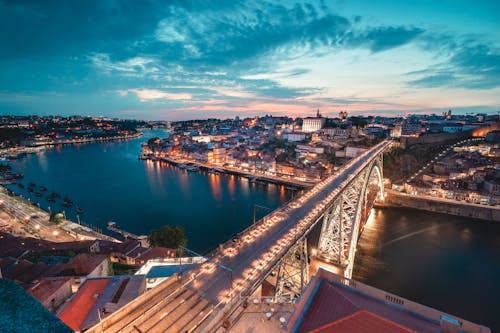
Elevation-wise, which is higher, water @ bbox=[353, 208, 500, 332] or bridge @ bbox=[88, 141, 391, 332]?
bridge @ bbox=[88, 141, 391, 332]

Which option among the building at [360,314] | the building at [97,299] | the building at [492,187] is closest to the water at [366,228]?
the building at [492,187]

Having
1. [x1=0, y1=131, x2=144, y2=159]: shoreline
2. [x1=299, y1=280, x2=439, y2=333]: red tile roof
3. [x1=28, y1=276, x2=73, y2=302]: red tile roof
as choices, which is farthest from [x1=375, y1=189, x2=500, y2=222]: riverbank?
[x1=0, y1=131, x2=144, y2=159]: shoreline

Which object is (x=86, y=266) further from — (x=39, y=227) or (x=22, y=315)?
(x=39, y=227)

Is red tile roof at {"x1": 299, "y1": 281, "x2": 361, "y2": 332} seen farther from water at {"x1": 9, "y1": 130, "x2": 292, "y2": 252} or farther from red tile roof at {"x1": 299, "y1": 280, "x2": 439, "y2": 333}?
water at {"x1": 9, "y1": 130, "x2": 292, "y2": 252}

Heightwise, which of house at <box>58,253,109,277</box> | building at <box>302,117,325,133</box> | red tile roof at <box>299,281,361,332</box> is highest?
building at <box>302,117,325,133</box>

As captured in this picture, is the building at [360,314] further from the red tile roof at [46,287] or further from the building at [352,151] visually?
the building at [352,151]

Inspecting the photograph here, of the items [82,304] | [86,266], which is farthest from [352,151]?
[82,304]

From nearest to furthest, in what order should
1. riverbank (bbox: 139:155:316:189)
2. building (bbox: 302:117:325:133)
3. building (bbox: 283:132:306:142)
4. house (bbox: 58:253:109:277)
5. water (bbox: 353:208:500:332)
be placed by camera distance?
house (bbox: 58:253:109:277)
water (bbox: 353:208:500:332)
riverbank (bbox: 139:155:316:189)
building (bbox: 283:132:306:142)
building (bbox: 302:117:325:133)
